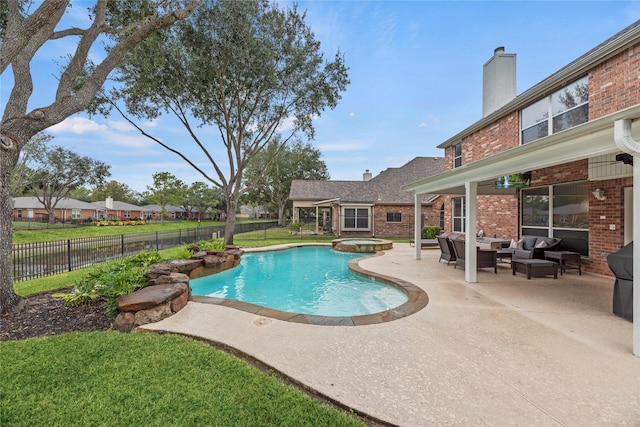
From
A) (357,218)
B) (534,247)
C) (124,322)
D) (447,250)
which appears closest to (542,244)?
(534,247)

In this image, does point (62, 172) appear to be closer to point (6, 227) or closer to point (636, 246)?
point (6, 227)

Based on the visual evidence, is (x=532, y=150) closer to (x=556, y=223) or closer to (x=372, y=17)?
(x=556, y=223)

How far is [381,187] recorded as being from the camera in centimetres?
2170

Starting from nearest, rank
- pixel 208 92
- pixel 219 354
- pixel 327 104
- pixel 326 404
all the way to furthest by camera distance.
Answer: pixel 326 404, pixel 219 354, pixel 208 92, pixel 327 104

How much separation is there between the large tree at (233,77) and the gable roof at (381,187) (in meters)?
8.11

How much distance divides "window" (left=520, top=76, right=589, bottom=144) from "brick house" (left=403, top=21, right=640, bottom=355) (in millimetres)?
27

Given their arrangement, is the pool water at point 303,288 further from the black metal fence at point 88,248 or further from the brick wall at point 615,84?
the brick wall at point 615,84

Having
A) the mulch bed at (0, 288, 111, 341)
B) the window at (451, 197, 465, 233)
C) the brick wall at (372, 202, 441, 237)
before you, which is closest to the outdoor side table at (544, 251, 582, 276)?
the window at (451, 197, 465, 233)

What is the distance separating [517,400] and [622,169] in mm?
6631

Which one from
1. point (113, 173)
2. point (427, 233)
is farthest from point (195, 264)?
point (113, 173)

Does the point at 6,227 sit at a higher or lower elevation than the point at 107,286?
higher

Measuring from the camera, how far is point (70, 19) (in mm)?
6641

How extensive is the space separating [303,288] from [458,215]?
9.88 metres

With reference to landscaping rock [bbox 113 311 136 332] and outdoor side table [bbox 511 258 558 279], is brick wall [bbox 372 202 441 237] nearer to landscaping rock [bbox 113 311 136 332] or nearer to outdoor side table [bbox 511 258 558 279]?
outdoor side table [bbox 511 258 558 279]
